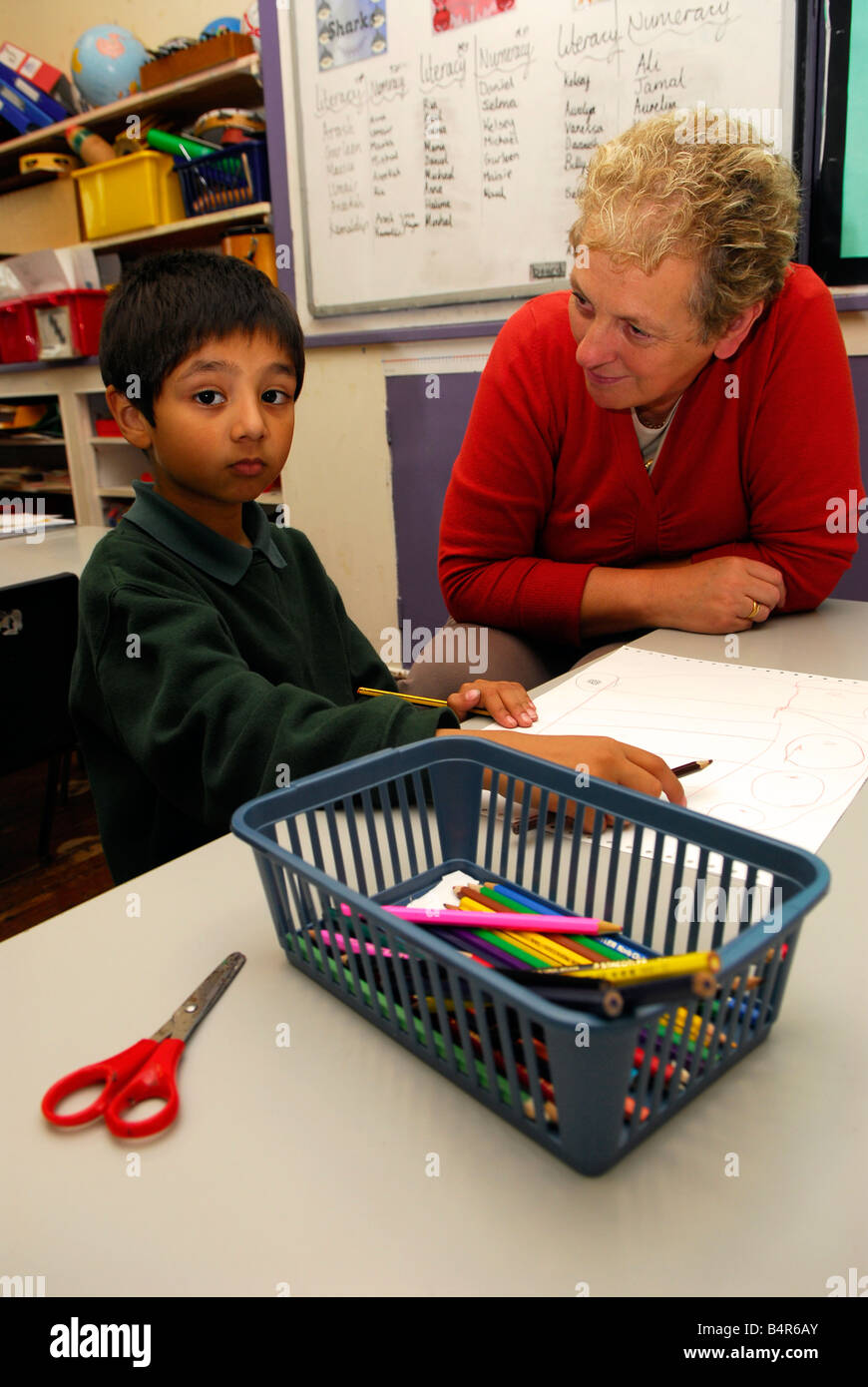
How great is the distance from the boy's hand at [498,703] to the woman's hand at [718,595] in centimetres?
42

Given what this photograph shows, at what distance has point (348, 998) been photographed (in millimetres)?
509

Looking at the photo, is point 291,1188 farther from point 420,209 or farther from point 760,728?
point 420,209

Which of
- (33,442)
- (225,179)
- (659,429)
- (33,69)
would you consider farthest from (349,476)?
(33,69)

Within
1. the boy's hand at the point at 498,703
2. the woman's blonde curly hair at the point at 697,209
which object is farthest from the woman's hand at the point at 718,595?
the boy's hand at the point at 498,703

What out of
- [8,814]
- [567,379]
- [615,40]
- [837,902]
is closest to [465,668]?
[567,379]

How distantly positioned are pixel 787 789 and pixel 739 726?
15cm

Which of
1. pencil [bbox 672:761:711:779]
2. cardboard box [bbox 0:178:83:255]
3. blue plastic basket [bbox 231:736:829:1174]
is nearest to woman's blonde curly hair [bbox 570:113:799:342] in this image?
pencil [bbox 672:761:711:779]

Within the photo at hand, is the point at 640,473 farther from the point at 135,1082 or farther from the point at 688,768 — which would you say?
the point at 135,1082

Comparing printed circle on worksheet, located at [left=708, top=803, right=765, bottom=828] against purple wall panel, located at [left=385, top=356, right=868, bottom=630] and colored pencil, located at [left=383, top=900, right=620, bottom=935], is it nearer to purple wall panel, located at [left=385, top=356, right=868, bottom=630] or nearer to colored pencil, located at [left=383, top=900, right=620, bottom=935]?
colored pencil, located at [left=383, top=900, right=620, bottom=935]

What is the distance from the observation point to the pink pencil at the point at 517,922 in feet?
1.62

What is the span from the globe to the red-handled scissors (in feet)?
12.0

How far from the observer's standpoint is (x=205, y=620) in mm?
834

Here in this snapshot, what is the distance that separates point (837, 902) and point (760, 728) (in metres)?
0.31

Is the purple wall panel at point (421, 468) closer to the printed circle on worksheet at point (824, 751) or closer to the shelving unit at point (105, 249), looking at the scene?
the shelving unit at point (105, 249)
